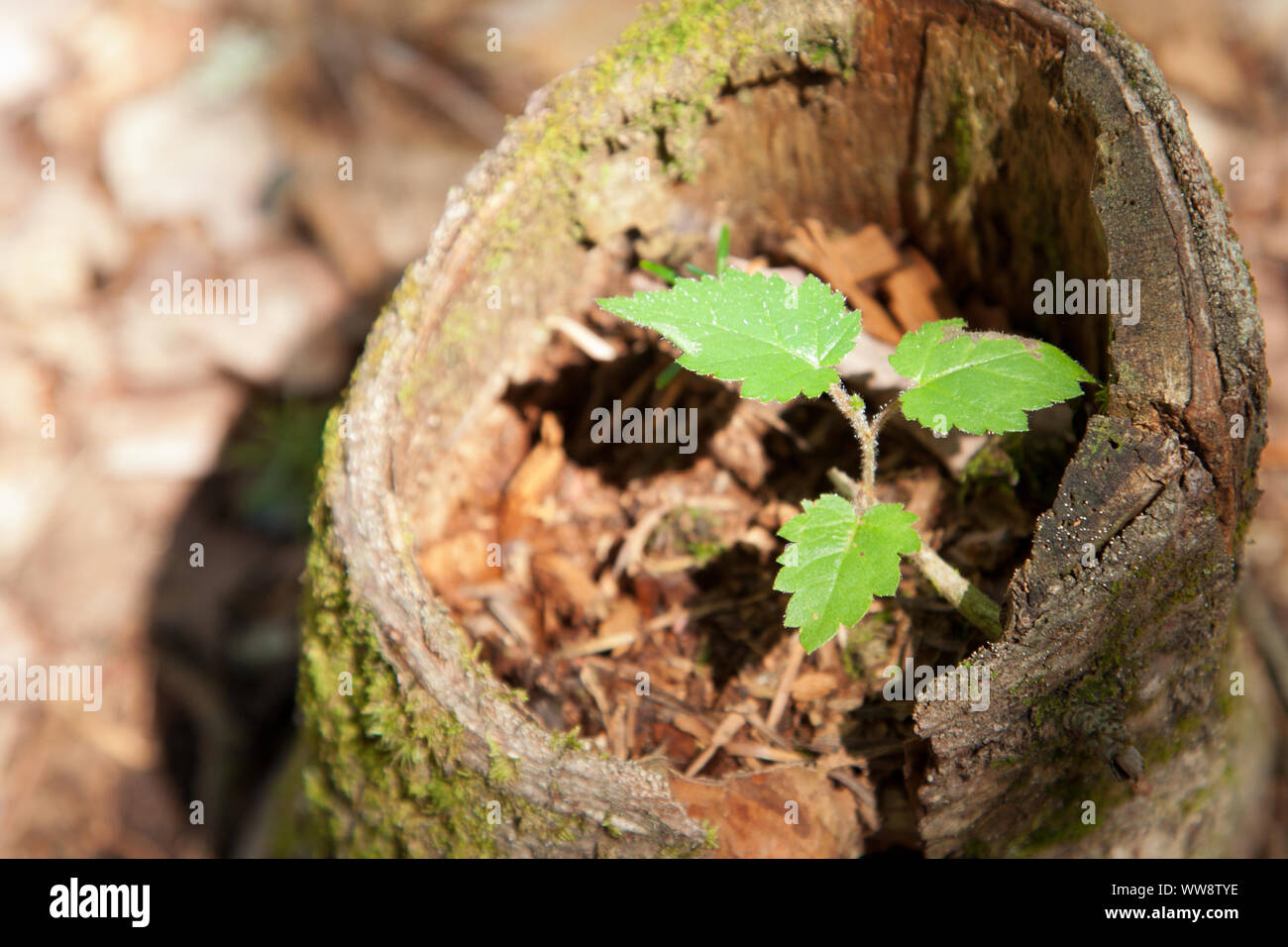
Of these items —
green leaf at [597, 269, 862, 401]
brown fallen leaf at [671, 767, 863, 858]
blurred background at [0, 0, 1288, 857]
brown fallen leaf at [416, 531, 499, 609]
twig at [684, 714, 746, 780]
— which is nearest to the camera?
green leaf at [597, 269, 862, 401]

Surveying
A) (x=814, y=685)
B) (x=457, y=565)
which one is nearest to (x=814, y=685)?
(x=814, y=685)

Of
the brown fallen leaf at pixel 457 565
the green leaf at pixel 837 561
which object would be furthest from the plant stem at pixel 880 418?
the brown fallen leaf at pixel 457 565

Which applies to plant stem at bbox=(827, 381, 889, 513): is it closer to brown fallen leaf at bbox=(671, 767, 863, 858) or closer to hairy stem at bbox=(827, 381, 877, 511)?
hairy stem at bbox=(827, 381, 877, 511)

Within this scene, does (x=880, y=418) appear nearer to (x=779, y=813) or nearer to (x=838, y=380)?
(x=838, y=380)

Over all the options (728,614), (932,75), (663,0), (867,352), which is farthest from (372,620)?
(932,75)

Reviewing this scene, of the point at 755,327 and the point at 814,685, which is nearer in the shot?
the point at 755,327

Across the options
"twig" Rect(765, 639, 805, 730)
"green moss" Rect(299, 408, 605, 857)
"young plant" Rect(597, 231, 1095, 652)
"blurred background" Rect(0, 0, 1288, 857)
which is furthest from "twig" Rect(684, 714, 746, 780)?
"blurred background" Rect(0, 0, 1288, 857)
